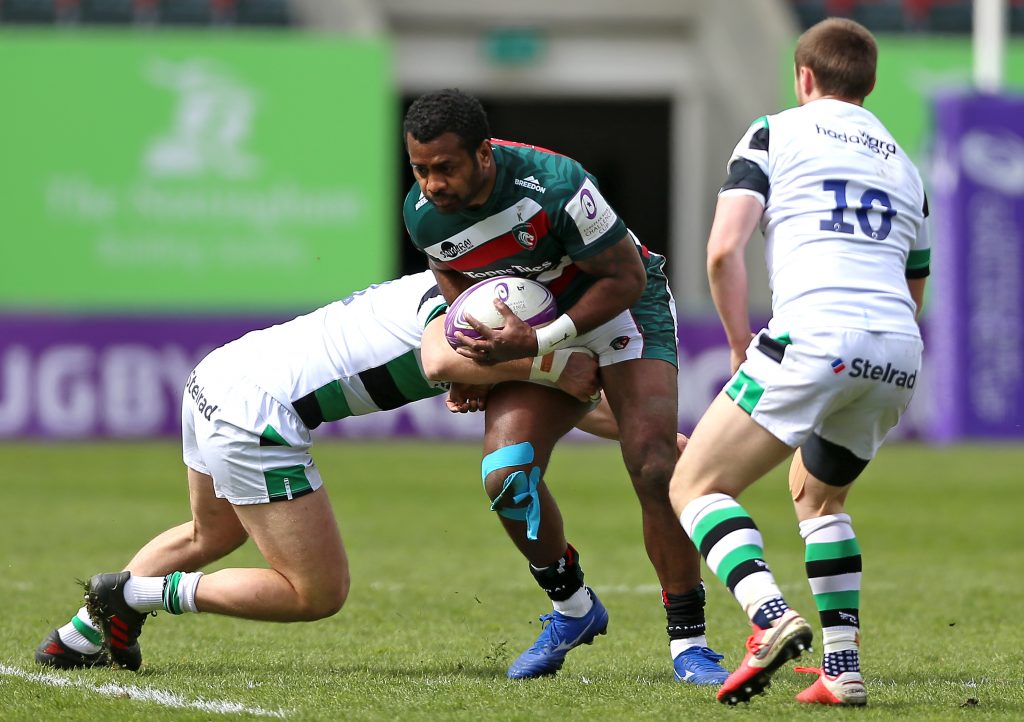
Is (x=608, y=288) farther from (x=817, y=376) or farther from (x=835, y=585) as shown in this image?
(x=835, y=585)

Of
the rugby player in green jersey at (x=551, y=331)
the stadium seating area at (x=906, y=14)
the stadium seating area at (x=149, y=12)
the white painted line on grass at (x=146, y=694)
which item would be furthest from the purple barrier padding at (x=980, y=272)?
the white painted line on grass at (x=146, y=694)

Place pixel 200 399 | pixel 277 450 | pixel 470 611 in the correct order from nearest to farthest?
pixel 277 450
pixel 200 399
pixel 470 611

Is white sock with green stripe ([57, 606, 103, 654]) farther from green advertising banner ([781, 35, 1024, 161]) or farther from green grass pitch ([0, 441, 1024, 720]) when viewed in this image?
green advertising banner ([781, 35, 1024, 161])

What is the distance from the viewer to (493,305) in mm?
5047

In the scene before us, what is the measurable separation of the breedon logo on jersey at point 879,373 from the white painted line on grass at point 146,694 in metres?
1.88

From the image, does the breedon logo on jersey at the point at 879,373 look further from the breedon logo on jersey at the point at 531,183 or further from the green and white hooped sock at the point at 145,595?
the green and white hooped sock at the point at 145,595

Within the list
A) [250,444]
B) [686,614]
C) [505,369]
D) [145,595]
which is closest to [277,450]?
[250,444]

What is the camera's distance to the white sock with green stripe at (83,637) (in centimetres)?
537

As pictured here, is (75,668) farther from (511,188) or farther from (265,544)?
(511,188)

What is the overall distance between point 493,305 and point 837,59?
4.25ft

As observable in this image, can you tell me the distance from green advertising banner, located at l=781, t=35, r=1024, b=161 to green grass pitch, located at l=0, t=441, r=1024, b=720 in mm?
6031

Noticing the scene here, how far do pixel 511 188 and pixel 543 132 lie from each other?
74.0 feet

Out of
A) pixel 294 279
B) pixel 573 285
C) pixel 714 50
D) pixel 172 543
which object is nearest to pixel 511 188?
pixel 573 285

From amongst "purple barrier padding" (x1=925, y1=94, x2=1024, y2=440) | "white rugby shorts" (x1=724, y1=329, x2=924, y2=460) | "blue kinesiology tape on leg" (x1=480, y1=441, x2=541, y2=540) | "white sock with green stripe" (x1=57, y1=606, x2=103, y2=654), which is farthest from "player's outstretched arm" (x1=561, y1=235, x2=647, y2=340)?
"purple barrier padding" (x1=925, y1=94, x2=1024, y2=440)
